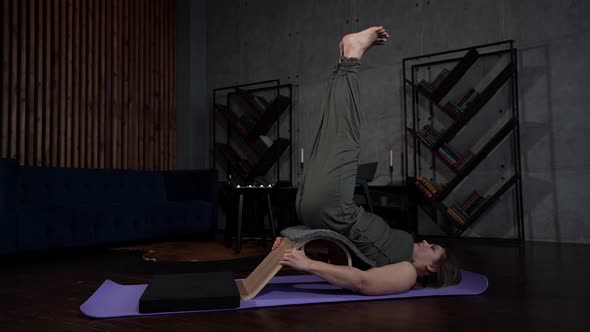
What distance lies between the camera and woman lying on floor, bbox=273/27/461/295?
1733 millimetres

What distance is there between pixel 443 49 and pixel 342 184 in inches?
128

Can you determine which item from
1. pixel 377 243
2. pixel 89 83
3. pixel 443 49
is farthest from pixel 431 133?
pixel 89 83

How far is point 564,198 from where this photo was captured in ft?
12.6

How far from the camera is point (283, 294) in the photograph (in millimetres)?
1784

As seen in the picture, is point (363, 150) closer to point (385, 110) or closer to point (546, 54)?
point (385, 110)

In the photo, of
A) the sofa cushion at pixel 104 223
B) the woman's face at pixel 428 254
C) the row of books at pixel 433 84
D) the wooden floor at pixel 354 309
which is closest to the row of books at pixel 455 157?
the row of books at pixel 433 84

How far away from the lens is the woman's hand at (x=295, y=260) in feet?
5.45

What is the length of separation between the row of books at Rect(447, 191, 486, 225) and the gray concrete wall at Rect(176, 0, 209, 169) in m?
3.29

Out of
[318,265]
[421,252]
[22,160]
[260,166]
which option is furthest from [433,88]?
[22,160]

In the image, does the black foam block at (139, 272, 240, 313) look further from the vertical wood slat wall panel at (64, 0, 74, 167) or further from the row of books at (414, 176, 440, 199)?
the vertical wood slat wall panel at (64, 0, 74, 167)

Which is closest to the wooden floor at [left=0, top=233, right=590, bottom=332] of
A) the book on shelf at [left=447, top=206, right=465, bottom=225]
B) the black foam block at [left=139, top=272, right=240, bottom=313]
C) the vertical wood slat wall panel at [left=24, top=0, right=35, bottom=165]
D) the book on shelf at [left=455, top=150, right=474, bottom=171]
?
the black foam block at [left=139, top=272, right=240, bottom=313]

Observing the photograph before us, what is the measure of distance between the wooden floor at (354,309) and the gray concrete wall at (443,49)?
1412 millimetres

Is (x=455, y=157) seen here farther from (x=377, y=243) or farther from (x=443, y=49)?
(x=377, y=243)

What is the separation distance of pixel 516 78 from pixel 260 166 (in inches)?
112
